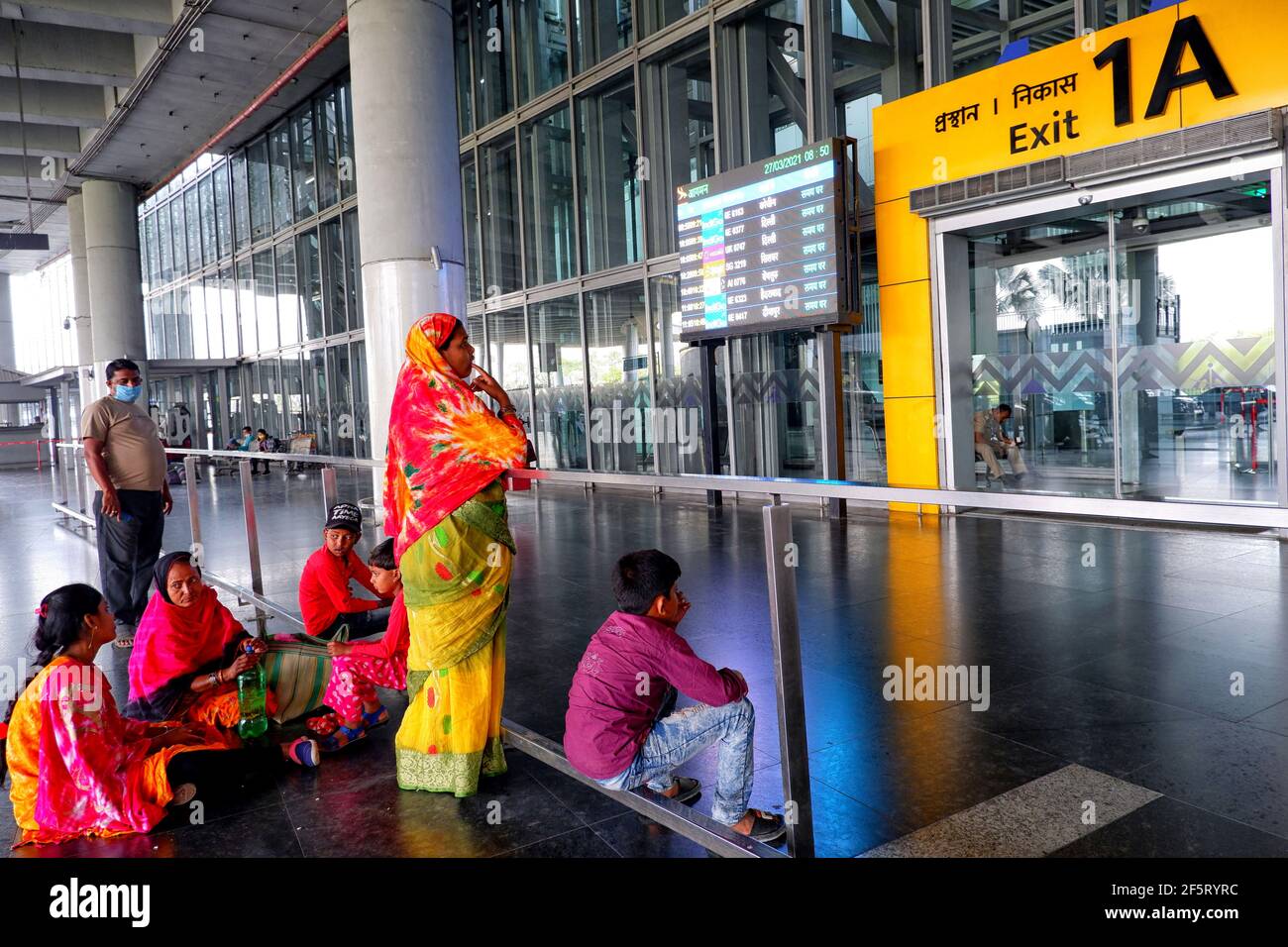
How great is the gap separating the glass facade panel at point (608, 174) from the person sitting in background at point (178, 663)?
1004 centimetres

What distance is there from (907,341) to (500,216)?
914cm

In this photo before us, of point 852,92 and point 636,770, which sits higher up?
point 852,92

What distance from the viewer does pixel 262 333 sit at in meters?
24.2

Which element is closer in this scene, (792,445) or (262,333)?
(792,445)

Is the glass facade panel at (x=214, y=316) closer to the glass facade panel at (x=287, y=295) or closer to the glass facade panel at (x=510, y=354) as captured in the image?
the glass facade panel at (x=287, y=295)

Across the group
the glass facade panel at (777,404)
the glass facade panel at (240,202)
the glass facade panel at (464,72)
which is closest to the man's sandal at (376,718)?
the glass facade panel at (777,404)

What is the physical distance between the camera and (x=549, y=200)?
1473cm

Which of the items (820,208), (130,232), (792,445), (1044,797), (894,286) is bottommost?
(1044,797)

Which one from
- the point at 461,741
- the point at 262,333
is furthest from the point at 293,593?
the point at 262,333

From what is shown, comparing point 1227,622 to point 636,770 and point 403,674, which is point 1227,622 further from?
point 403,674

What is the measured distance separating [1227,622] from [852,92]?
Result: 848 centimetres

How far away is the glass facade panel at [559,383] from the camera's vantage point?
14328 mm

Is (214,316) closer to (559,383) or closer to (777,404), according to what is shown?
(559,383)

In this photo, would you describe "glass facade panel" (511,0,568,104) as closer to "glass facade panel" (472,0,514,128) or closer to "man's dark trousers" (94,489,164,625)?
"glass facade panel" (472,0,514,128)
